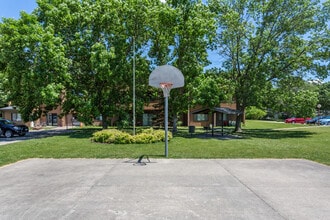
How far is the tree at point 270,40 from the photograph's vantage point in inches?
819

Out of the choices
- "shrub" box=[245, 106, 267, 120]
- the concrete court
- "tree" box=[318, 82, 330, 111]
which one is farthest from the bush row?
"tree" box=[318, 82, 330, 111]

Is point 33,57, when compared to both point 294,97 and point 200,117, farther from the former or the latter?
point 200,117

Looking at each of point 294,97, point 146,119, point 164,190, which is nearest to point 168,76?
point 164,190

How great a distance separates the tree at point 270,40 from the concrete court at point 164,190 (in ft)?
49.0

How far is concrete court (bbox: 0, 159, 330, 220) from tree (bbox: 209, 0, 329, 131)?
14.9m

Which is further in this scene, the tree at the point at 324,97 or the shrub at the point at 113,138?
the tree at the point at 324,97

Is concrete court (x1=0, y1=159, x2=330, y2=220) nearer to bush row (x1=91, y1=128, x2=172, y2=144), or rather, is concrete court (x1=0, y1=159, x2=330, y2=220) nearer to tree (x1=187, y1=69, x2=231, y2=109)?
bush row (x1=91, y1=128, x2=172, y2=144)

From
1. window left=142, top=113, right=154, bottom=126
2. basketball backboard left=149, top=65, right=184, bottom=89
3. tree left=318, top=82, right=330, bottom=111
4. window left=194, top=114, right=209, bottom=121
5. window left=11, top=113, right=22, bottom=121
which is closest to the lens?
basketball backboard left=149, top=65, right=184, bottom=89

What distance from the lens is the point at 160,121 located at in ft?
108

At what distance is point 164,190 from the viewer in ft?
17.4

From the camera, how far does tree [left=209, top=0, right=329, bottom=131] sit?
68.3ft

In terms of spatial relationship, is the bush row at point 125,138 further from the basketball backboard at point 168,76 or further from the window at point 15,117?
the window at point 15,117

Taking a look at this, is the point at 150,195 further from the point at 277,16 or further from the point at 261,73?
the point at 277,16

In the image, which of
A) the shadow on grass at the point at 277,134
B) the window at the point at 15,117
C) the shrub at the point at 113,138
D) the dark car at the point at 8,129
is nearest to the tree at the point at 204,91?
the shadow on grass at the point at 277,134
